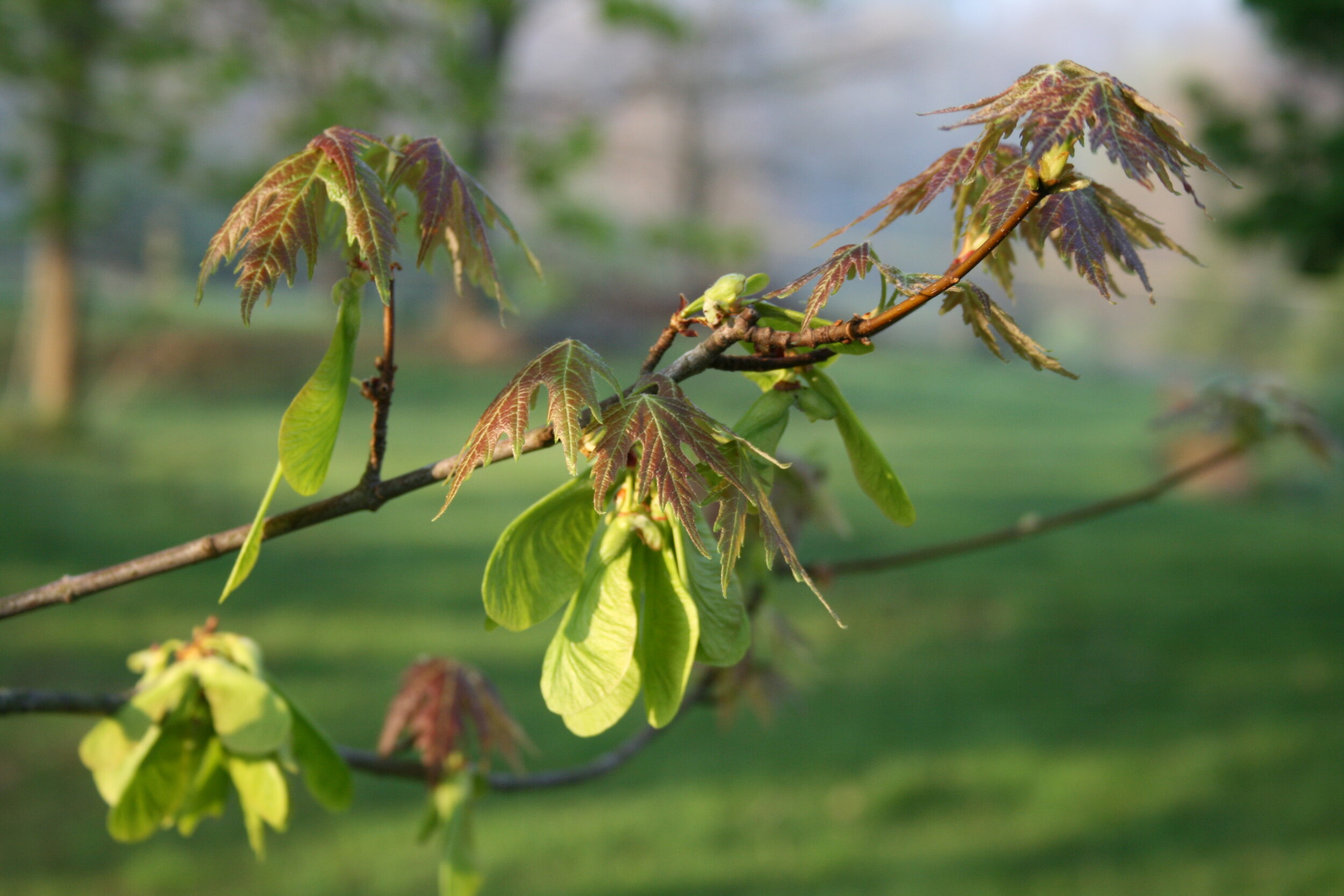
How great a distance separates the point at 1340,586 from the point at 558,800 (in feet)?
11.7

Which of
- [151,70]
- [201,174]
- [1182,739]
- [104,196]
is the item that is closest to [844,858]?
[1182,739]

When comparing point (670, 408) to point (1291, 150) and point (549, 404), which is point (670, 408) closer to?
point (549, 404)

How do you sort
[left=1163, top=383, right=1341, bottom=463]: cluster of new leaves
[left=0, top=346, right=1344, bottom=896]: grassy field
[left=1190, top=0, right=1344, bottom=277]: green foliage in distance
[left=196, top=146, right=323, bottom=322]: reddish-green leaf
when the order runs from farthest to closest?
[left=1190, top=0, right=1344, bottom=277]: green foliage in distance, [left=0, top=346, right=1344, bottom=896]: grassy field, [left=1163, top=383, right=1341, bottom=463]: cluster of new leaves, [left=196, top=146, right=323, bottom=322]: reddish-green leaf

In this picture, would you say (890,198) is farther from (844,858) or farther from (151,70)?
(151,70)

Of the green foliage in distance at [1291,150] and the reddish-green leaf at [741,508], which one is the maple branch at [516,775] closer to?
the reddish-green leaf at [741,508]

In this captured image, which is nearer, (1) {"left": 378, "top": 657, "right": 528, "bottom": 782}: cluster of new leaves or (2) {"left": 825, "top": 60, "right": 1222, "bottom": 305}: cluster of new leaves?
(2) {"left": 825, "top": 60, "right": 1222, "bottom": 305}: cluster of new leaves

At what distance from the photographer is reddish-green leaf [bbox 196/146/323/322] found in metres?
0.52

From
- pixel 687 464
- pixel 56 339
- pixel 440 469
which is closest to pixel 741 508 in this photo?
pixel 687 464

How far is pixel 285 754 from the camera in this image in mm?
659

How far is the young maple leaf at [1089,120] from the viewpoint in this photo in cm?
44

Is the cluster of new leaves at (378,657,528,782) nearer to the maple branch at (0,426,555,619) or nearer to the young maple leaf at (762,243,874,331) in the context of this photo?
the maple branch at (0,426,555,619)

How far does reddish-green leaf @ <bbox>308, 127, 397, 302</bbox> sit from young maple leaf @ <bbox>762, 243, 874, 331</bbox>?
0.18 meters

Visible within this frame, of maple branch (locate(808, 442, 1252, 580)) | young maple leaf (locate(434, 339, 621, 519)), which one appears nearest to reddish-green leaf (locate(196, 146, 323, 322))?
young maple leaf (locate(434, 339, 621, 519))

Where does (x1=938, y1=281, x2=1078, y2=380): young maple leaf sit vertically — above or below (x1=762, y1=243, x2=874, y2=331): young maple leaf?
below
